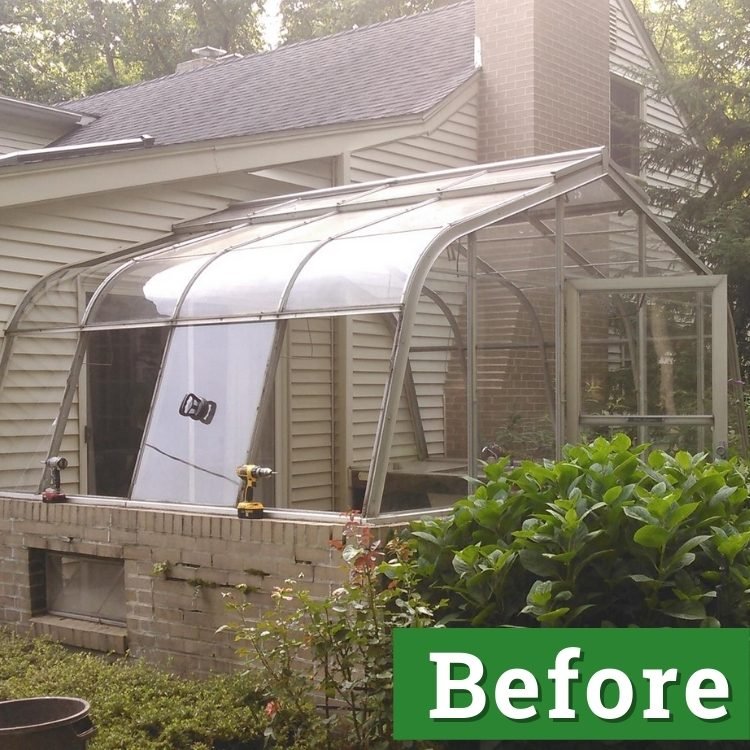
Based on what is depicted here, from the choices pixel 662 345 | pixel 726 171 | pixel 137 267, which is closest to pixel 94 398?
pixel 137 267

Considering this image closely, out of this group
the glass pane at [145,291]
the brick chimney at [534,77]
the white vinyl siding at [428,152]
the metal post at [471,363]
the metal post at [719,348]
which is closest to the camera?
the metal post at [471,363]

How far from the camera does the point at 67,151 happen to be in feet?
28.1

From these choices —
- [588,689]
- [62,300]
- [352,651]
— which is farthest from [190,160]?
[588,689]

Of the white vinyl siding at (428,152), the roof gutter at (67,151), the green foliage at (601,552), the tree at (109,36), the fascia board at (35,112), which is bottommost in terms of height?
the green foliage at (601,552)

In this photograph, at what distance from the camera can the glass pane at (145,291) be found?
7.29m

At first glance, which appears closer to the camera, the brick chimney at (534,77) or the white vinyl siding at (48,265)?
the white vinyl siding at (48,265)

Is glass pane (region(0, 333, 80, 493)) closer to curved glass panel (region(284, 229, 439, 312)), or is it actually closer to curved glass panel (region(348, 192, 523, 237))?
curved glass panel (region(284, 229, 439, 312))

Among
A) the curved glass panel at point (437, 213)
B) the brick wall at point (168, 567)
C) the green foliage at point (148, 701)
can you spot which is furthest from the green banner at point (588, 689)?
the curved glass panel at point (437, 213)

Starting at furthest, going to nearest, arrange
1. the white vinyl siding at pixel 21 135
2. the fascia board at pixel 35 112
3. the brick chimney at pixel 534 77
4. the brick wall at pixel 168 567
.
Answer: the brick chimney at pixel 534 77, the white vinyl siding at pixel 21 135, the fascia board at pixel 35 112, the brick wall at pixel 168 567

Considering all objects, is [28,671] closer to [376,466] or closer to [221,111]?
[376,466]

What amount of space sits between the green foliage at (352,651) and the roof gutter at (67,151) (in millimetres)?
4378

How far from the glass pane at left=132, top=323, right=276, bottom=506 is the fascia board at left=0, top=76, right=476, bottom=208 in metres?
1.94

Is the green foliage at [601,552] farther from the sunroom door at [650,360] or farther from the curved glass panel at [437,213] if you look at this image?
the sunroom door at [650,360]

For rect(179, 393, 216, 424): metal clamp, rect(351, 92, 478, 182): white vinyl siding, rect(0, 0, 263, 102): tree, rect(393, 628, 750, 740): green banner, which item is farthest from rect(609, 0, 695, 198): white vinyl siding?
rect(0, 0, 263, 102): tree
